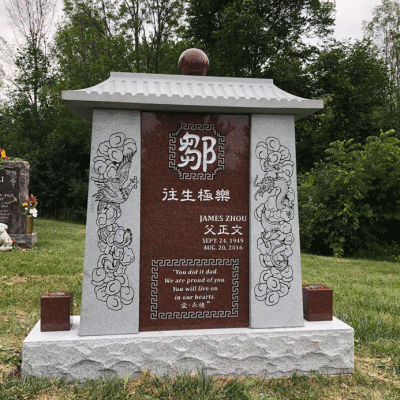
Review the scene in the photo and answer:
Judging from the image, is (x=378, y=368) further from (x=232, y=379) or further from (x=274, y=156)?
(x=274, y=156)

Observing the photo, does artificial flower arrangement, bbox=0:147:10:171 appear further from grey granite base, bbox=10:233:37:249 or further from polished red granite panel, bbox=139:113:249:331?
polished red granite panel, bbox=139:113:249:331

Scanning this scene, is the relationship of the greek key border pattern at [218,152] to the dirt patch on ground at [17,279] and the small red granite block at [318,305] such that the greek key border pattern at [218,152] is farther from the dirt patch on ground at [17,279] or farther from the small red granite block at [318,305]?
the dirt patch on ground at [17,279]

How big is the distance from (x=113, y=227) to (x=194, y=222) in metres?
0.66

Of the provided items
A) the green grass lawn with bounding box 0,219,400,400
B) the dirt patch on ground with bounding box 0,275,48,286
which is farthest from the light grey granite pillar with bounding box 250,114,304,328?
the dirt patch on ground with bounding box 0,275,48,286

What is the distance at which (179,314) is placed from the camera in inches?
133

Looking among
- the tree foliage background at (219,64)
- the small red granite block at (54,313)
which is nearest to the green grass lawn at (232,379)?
the small red granite block at (54,313)

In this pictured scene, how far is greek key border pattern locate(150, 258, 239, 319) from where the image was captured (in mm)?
3359

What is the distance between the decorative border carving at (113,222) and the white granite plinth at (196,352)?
35 cm

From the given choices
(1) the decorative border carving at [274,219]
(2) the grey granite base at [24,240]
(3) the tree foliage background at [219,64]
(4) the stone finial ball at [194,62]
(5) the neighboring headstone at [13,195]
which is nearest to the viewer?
(1) the decorative border carving at [274,219]

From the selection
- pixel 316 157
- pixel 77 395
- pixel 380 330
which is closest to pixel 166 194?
pixel 77 395

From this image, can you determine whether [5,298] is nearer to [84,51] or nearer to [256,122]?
[256,122]

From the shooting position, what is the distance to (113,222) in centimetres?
328

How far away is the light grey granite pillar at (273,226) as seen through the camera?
3.45 m

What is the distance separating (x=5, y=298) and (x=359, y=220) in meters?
7.84
